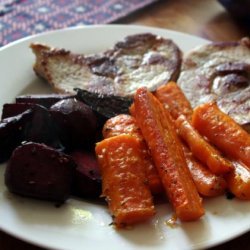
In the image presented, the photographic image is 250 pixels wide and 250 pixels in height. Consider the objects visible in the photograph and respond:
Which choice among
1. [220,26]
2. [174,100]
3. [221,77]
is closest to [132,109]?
[174,100]

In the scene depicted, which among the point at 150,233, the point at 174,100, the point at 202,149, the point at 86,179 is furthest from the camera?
the point at 174,100

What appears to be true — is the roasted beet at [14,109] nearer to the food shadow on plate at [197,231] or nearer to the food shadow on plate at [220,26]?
the food shadow on plate at [197,231]

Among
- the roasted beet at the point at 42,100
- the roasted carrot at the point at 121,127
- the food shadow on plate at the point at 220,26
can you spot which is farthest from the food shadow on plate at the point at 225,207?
the food shadow on plate at the point at 220,26

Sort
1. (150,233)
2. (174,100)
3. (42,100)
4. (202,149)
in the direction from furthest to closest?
(174,100) → (42,100) → (202,149) → (150,233)

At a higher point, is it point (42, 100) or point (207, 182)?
point (42, 100)

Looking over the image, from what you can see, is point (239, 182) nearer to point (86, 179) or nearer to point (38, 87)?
point (86, 179)

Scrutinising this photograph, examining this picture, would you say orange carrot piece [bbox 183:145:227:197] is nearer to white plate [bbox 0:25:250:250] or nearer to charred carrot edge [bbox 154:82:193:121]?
white plate [bbox 0:25:250:250]

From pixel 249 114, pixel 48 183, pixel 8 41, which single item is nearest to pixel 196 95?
A: pixel 249 114

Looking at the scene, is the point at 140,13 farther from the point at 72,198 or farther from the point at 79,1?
the point at 72,198
